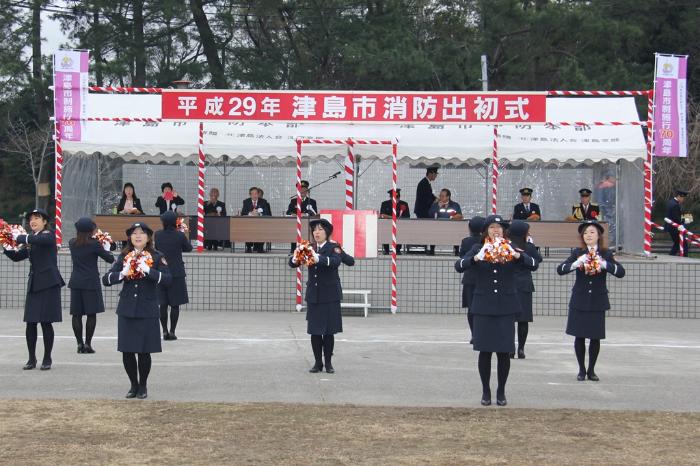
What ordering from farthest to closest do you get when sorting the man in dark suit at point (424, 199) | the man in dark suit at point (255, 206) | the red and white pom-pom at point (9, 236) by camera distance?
the man in dark suit at point (424, 199)
the man in dark suit at point (255, 206)
the red and white pom-pom at point (9, 236)

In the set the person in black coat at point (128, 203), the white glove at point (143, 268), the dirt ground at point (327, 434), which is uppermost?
the person in black coat at point (128, 203)

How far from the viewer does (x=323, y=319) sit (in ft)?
34.8

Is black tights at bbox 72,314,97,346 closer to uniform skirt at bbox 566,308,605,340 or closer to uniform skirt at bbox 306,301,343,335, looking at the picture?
uniform skirt at bbox 306,301,343,335

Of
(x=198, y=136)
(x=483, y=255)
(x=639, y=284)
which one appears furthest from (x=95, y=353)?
(x=639, y=284)

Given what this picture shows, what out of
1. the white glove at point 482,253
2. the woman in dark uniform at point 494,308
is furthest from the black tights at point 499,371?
the white glove at point 482,253

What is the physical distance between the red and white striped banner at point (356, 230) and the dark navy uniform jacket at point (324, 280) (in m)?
5.54

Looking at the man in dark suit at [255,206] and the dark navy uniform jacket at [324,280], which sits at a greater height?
the man in dark suit at [255,206]

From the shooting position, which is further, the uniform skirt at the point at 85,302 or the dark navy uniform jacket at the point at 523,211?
the dark navy uniform jacket at the point at 523,211

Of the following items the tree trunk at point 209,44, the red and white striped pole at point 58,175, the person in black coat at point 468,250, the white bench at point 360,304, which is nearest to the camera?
the person in black coat at point 468,250

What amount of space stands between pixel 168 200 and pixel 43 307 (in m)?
9.76

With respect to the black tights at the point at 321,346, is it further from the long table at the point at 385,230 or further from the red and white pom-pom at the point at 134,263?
the long table at the point at 385,230

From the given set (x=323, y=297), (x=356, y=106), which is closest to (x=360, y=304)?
(x=356, y=106)

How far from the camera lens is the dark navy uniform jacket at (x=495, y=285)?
907cm

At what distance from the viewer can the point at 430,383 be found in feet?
33.5
